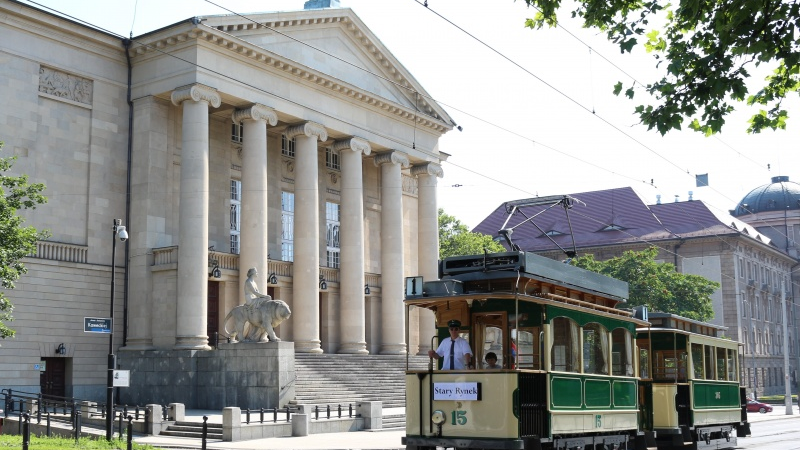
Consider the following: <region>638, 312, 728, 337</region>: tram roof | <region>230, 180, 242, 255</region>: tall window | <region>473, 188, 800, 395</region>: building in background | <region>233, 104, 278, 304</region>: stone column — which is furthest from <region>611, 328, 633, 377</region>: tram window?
<region>473, 188, 800, 395</region>: building in background

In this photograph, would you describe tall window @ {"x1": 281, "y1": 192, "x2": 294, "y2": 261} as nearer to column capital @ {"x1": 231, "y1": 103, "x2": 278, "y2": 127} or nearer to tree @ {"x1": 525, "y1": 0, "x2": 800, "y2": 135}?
column capital @ {"x1": 231, "y1": 103, "x2": 278, "y2": 127}

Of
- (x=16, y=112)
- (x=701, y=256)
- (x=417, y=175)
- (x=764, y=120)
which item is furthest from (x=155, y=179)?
(x=701, y=256)

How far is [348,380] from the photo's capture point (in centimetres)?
3906

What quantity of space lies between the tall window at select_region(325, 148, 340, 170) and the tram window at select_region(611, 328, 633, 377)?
32.0m

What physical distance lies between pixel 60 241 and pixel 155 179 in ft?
15.5

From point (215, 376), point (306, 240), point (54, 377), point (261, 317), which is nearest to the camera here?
point (261, 317)

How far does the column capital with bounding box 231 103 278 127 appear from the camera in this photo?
4091 centimetres

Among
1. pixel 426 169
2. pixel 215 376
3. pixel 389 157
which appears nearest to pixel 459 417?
→ pixel 215 376

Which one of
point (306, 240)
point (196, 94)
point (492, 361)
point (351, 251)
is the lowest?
point (492, 361)

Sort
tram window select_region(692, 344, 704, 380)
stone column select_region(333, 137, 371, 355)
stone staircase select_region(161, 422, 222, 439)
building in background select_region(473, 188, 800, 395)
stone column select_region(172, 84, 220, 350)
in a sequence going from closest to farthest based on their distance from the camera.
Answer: tram window select_region(692, 344, 704, 380) < stone staircase select_region(161, 422, 222, 439) < stone column select_region(172, 84, 220, 350) < stone column select_region(333, 137, 371, 355) < building in background select_region(473, 188, 800, 395)

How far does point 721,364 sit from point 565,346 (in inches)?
452

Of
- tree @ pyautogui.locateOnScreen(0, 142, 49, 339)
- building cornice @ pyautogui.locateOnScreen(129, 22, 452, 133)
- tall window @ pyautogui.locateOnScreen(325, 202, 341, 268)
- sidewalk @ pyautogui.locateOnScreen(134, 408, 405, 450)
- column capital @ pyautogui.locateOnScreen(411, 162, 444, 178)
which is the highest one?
building cornice @ pyautogui.locateOnScreen(129, 22, 452, 133)

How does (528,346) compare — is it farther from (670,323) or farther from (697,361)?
(697,361)

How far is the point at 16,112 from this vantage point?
36.3m
